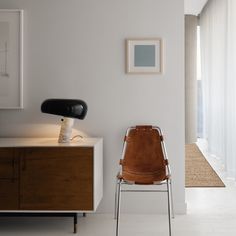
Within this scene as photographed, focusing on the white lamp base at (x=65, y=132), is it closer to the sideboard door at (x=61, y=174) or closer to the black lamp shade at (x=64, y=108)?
the black lamp shade at (x=64, y=108)

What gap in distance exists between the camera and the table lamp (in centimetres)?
292

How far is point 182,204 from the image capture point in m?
3.31

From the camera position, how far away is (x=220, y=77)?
549 centimetres

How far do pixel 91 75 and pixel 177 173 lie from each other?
122 centimetres

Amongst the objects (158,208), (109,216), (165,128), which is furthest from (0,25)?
(158,208)

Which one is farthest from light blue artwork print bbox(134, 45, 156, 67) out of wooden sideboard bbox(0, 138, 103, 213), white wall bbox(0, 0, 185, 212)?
wooden sideboard bbox(0, 138, 103, 213)

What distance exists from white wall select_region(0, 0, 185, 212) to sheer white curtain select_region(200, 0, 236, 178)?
1.62 meters

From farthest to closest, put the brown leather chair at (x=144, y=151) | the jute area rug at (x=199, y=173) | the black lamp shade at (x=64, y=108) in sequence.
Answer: the jute area rug at (x=199, y=173)
the brown leather chair at (x=144, y=151)
the black lamp shade at (x=64, y=108)

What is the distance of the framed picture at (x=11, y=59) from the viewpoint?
3.30 metres

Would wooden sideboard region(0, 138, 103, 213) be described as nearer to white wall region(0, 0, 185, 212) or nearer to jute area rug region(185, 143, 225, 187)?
white wall region(0, 0, 185, 212)

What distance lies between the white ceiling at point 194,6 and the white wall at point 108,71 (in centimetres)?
344

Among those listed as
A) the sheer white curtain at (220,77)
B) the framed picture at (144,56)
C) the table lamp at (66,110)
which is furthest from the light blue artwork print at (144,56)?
the sheer white curtain at (220,77)

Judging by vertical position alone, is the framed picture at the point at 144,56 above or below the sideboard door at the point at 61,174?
above

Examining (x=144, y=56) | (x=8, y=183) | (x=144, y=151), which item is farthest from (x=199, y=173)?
(x=8, y=183)
